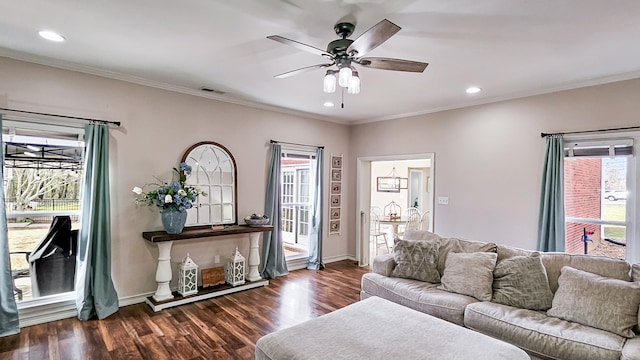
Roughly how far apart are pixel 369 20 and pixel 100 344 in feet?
11.9

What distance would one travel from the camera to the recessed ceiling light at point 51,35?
2.62 metres

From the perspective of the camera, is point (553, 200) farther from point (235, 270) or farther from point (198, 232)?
point (198, 232)

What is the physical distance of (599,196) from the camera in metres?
3.67

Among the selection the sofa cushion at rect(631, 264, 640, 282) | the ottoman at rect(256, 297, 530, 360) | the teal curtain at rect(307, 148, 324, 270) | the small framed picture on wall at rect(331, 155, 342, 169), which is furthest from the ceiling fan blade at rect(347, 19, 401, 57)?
the small framed picture on wall at rect(331, 155, 342, 169)

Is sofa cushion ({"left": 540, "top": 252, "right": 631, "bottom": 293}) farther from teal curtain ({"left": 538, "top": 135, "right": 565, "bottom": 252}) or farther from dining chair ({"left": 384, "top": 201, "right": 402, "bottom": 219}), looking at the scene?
dining chair ({"left": 384, "top": 201, "right": 402, "bottom": 219})

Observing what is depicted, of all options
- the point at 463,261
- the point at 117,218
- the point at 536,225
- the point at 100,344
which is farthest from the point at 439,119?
the point at 100,344

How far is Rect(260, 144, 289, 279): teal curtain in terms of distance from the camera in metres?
4.96

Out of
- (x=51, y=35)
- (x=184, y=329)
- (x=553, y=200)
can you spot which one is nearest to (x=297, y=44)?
(x=51, y=35)

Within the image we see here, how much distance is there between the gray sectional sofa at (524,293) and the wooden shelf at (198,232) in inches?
71.0

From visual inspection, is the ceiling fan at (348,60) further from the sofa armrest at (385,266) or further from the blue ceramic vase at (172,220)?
the blue ceramic vase at (172,220)

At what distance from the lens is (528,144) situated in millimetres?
4062

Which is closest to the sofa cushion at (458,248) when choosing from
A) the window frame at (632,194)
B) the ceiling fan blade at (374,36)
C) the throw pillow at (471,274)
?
the throw pillow at (471,274)

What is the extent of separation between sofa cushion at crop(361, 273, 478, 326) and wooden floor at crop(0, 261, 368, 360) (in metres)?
0.77

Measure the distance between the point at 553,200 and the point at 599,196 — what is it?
463 mm
